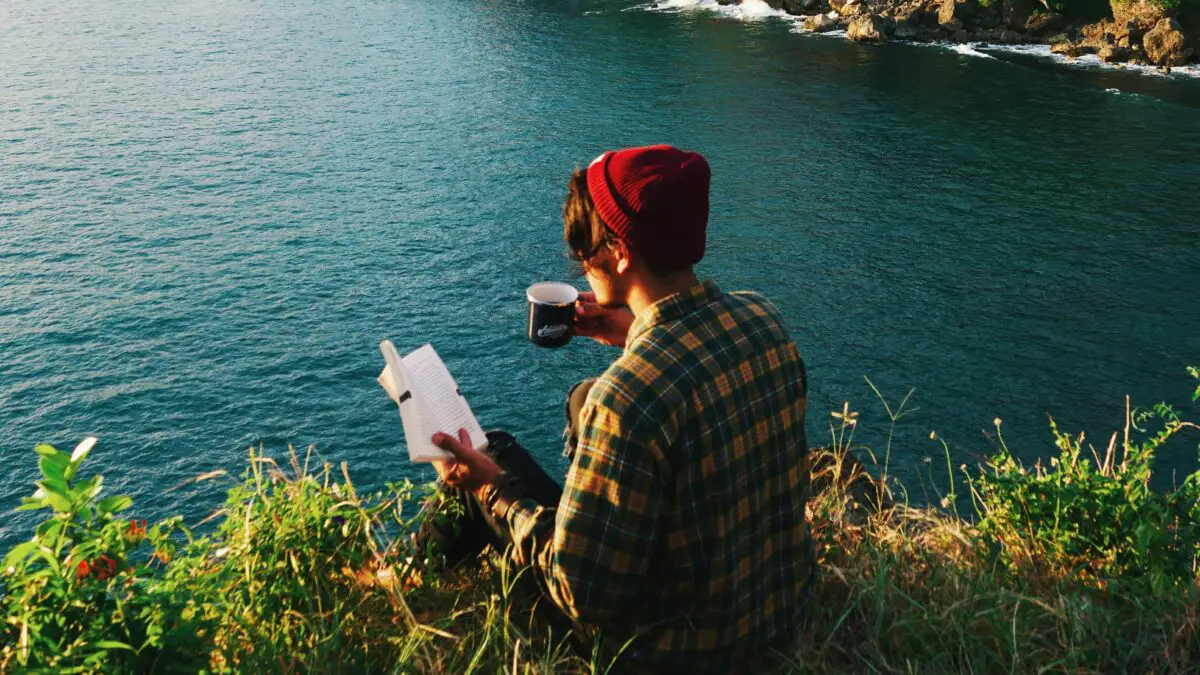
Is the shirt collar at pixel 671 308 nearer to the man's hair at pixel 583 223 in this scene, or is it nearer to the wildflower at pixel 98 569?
the man's hair at pixel 583 223

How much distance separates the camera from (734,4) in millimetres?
78688

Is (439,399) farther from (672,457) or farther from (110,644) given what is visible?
(110,644)

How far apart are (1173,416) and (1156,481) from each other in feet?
68.9

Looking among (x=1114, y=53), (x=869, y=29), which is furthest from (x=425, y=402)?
(x=869, y=29)

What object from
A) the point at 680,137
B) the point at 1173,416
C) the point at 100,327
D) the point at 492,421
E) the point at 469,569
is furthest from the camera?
the point at 680,137

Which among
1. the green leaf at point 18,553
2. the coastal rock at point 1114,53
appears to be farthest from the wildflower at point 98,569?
the coastal rock at point 1114,53

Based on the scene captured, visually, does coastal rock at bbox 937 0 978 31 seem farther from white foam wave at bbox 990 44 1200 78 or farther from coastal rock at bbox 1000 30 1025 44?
white foam wave at bbox 990 44 1200 78

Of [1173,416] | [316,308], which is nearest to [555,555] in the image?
[1173,416]

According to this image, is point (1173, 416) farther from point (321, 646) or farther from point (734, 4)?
point (734, 4)

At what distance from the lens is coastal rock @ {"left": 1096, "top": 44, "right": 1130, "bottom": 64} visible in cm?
6100

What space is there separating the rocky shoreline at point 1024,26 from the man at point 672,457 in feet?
213

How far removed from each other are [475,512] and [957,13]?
229 ft

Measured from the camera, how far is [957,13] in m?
67.3

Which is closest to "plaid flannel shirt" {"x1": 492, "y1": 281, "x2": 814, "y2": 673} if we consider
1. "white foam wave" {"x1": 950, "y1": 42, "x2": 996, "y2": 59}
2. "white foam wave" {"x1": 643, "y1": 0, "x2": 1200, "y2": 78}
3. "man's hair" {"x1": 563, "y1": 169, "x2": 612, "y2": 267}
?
"man's hair" {"x1": 563, "y1": 169, "x2": 612, "y2": 267}
